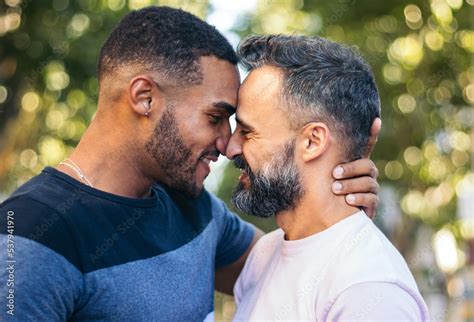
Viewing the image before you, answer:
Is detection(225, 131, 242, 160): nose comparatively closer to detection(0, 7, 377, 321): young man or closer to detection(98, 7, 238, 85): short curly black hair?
detection(0, 7, 377, 321): young man

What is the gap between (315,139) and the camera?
2.58 meters

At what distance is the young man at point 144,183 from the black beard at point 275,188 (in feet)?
0.64

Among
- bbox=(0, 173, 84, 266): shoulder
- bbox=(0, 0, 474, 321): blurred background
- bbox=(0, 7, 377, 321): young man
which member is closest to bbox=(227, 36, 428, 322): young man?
bbox=(0, 7, 377, 321): young man

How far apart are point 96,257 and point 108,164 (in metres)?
0.41

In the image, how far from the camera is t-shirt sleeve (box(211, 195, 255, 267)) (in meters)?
3.31

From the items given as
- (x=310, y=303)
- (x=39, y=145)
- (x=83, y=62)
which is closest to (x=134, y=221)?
(x=310, y=303)

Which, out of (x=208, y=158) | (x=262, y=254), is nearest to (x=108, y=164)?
(x=208, y=158)

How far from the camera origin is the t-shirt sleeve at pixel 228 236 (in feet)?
10.9

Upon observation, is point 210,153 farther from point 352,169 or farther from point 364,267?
point 364,267

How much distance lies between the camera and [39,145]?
9336 millimetres

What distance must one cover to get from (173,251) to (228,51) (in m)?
0.79

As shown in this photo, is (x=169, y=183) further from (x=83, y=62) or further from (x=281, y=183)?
(x=83, y=62)

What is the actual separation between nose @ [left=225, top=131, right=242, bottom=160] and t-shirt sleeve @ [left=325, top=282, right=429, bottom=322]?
0.75m

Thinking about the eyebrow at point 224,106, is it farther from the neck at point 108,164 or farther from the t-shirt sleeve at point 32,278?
the t-shirt sleeve at point 32,278
